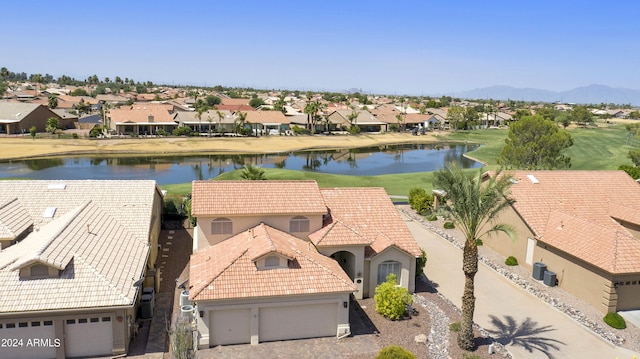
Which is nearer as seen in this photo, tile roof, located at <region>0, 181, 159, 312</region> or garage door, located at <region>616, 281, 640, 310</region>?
tile roof, located at <region>0, 181, 159, 312</region>

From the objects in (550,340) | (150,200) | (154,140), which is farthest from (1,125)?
(550,340)

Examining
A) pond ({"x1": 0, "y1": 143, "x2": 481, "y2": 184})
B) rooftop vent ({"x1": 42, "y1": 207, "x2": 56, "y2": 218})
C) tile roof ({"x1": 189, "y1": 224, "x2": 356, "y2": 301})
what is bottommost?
pond ({"x1": 0, "y1": 143, "x2": 481, "y2": 184})

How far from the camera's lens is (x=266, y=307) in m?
21.2

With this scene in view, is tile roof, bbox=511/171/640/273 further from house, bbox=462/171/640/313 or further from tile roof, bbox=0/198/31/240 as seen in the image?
tile roof, bbox=0/198/31/240

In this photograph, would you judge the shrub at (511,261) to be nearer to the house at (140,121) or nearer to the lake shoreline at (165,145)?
the lake shoreline at (165,145)

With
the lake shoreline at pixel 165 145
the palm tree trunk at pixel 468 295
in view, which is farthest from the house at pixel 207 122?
the palm tree trunk at pixel 468 295

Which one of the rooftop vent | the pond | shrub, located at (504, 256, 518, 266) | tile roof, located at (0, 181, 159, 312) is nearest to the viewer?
tile roof, located at (0, 181, 159, 312)

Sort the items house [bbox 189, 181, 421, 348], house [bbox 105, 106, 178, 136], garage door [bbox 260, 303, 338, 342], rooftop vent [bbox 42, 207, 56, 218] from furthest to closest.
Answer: house [bbox 105, 106, 178, 136], rooftop vent [bbox 42, 207, 56, 218], garage door [bbox 260, 303, 338, 342], house [bbox 189, 181, 421, 348]

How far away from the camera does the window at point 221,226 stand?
26469 mm

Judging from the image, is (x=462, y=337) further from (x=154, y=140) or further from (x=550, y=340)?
(x=154, y=140)

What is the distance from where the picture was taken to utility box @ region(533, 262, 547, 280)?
29.3m

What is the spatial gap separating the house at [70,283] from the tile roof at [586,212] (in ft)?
73.4

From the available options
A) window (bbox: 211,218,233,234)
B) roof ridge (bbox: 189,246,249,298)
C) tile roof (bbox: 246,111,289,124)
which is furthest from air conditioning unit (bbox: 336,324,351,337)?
tile roof (bbox: 246,111,289,124)

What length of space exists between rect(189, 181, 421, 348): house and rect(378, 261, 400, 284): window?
53 mm
